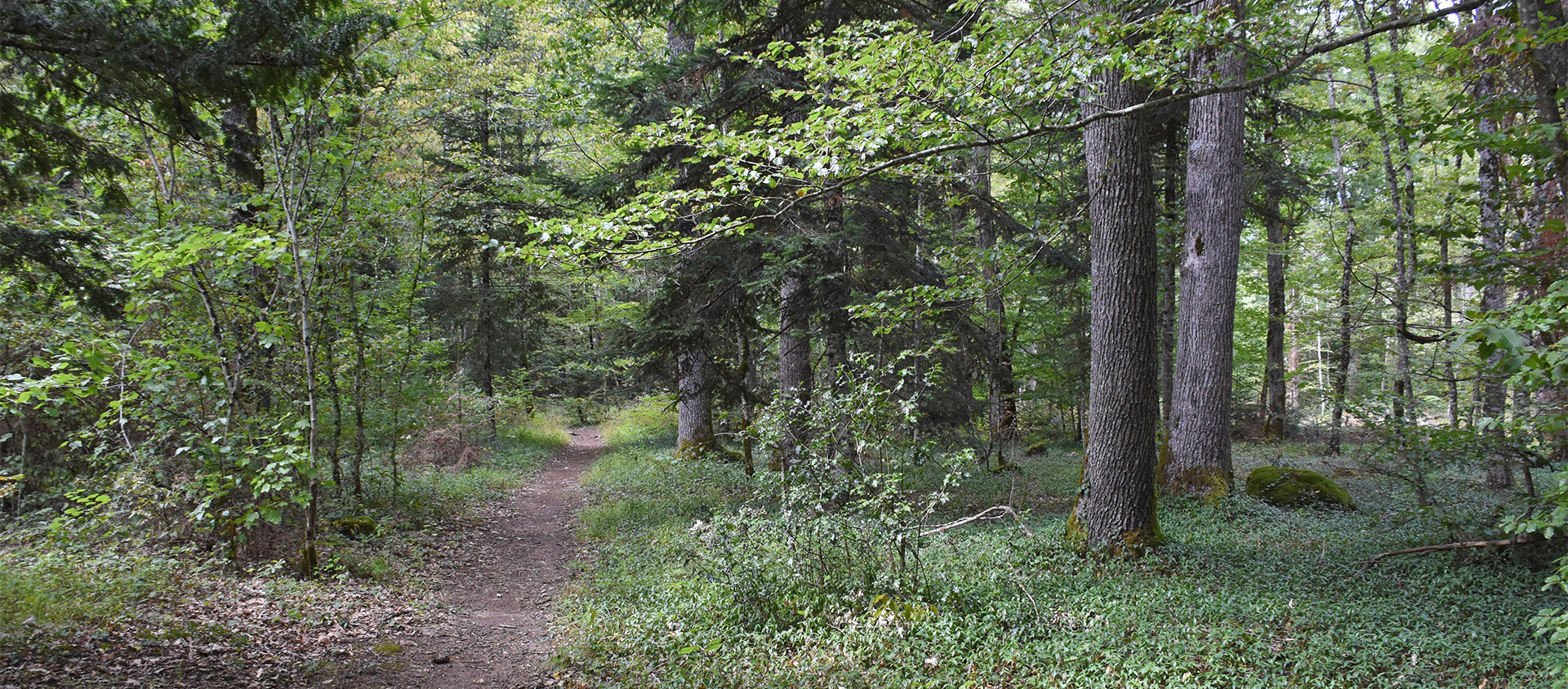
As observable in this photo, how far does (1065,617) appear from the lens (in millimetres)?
5168

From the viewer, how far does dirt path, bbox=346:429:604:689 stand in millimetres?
5316

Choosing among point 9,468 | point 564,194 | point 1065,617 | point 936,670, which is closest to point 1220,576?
point 1065,617

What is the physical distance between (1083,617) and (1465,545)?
3408mm

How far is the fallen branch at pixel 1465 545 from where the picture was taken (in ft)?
18.1

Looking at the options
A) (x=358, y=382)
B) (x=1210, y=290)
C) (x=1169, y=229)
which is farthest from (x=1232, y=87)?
(x=358, y=382)

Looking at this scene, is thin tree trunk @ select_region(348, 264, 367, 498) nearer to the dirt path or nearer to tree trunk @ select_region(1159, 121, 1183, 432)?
the dirt path

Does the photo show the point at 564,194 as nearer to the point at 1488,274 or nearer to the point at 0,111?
the point at 0,111

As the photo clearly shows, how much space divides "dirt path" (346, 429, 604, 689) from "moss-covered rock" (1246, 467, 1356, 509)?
351 inches

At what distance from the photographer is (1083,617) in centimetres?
516

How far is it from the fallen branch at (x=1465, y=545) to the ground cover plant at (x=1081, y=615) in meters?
0.09

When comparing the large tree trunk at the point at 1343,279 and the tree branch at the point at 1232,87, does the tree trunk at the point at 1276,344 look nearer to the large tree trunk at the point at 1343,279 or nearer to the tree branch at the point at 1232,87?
the large tree trunk at the point at 1343,279

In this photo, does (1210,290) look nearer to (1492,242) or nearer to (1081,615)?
(1492,242)

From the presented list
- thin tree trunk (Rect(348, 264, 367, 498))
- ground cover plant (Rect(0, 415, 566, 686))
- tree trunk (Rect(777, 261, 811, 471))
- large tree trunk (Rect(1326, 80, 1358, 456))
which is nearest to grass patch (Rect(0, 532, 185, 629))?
ground cover plant (Rect(0, 415, 566, 686))

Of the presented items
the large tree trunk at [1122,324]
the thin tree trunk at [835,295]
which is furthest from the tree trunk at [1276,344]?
the large tree trunk at [1122,324]
